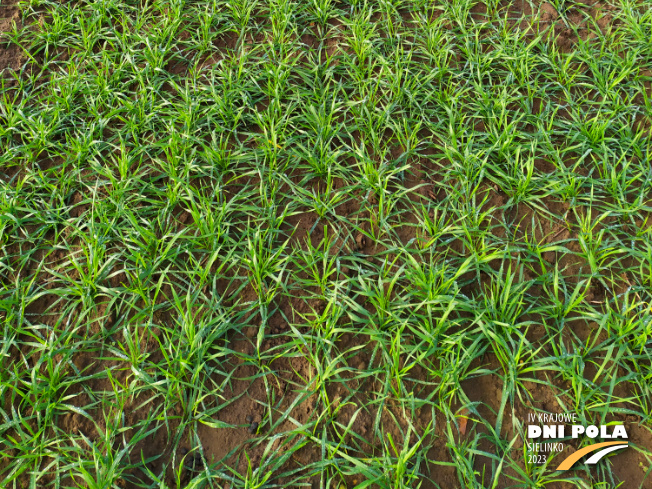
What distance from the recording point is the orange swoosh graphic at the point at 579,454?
168cm

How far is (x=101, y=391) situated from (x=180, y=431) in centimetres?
37

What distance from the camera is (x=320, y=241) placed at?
2283 millimetres

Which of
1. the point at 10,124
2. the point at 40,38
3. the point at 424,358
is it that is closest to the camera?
the point at 424,358

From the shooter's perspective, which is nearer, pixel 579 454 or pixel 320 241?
pixel 579 454

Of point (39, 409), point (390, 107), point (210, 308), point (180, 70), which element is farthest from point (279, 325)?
point (180, 70)

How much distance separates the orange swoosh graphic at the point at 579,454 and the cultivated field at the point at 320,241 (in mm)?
30

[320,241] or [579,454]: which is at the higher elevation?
[320,241]

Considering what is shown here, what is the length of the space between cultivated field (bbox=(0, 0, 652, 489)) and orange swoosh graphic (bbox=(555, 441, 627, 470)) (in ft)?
0.10

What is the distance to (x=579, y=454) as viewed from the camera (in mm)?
1699

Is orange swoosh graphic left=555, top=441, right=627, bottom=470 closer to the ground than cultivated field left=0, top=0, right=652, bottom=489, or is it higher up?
closer to the ground

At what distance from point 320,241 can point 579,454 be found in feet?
4.49

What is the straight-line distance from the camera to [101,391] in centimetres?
182

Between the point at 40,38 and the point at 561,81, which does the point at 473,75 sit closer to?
the point at 561,81

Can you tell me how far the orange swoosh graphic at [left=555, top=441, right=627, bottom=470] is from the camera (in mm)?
1685
